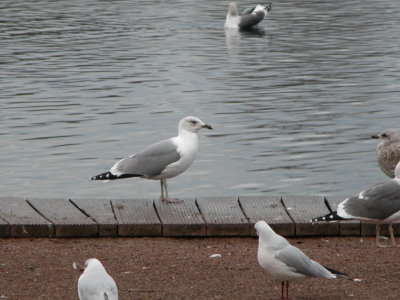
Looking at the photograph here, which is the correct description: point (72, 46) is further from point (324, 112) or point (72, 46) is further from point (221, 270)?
point (221, 270)

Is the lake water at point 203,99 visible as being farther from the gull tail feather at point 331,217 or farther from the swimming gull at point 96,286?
the swimming gull at point 96,286

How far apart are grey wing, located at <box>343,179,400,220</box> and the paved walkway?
42cm

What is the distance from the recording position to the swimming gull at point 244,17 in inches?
1119

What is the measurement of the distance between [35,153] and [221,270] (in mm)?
6603

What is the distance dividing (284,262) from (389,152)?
4.19 meters

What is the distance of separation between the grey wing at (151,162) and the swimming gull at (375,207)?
5.76ft

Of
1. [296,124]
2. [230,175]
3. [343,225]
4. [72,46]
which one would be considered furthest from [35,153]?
[72,46]

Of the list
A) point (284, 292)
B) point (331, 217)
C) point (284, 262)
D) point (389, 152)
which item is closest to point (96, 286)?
point (284, 262)

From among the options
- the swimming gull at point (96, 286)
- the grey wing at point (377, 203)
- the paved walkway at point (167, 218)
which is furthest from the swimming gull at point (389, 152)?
the swimming gull at point (96, 286)

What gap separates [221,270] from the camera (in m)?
6.88

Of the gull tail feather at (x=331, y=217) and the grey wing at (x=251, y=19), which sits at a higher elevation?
the grey wing at (x=251, y=19)

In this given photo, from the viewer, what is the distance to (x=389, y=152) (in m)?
10.0

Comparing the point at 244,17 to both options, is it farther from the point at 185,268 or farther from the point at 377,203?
the point at 185,268

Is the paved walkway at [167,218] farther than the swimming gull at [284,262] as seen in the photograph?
Yes
